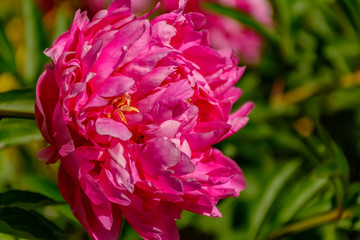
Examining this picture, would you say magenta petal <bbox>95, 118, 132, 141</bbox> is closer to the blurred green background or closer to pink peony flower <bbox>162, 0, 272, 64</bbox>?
the blurred green background

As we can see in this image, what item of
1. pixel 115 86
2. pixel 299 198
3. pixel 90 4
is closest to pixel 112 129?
pixel 115 86

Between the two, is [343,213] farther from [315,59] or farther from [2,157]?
[2,157]

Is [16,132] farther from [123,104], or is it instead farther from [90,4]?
[90,4]

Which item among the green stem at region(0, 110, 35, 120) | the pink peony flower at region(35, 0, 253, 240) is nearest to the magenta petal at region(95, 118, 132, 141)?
the pink peony flower at region(35, 0, 253, 240)

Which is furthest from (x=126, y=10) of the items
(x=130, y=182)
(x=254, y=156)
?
(x=254, y=156)

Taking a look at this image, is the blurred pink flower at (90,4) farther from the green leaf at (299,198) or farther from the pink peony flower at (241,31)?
the green leaf at (299,198)

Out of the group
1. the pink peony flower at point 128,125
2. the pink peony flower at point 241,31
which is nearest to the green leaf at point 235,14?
the pink peony flower at point 241,31
